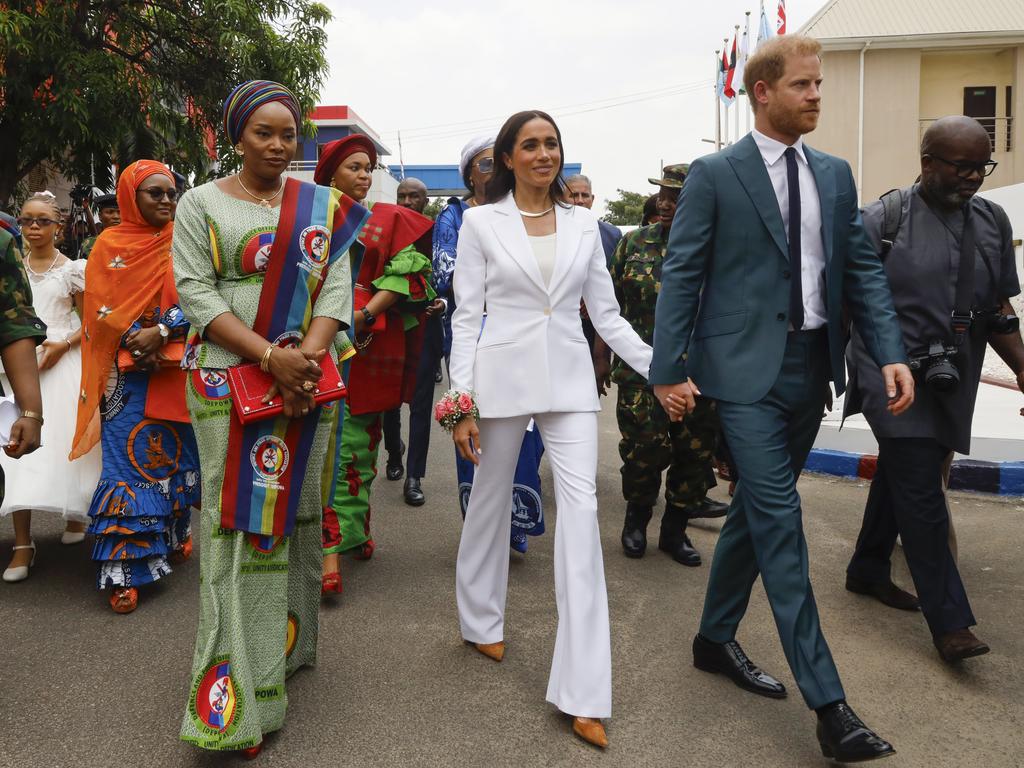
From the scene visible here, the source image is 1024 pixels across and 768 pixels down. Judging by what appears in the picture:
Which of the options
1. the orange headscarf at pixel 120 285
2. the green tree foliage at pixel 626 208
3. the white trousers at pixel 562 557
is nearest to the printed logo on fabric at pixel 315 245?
the white trousers at pixel 562 557

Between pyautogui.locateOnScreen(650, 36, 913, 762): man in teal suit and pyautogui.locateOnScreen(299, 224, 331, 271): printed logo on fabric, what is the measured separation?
1.13m

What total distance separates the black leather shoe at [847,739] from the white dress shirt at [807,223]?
4.02ft

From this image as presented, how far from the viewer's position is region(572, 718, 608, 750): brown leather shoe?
3.11m

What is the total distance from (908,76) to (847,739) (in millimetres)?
25567

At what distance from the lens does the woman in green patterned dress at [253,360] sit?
3064 mm

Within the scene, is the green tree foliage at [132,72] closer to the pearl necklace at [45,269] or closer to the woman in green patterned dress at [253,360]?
the pearl necklace at [45,269]

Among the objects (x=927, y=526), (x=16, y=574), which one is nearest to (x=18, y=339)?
(x=16, y=574)

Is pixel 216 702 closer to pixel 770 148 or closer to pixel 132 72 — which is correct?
pixel 770 148

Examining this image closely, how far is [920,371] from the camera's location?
3.95 meters

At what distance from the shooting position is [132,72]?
1253cm

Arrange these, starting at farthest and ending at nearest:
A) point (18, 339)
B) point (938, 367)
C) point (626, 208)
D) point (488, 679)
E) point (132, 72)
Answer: point (626, 208) → point (132, 72) → point (938, 367) → point (488, 679) → point (18, 339)

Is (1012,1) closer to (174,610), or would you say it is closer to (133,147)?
(133,147)

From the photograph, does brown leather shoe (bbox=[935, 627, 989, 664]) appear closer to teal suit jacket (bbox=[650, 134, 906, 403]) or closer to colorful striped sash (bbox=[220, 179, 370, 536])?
teal suit jacket (bbox=[650, 134, 906, 403])

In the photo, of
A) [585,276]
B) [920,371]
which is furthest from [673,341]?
[920,371]
